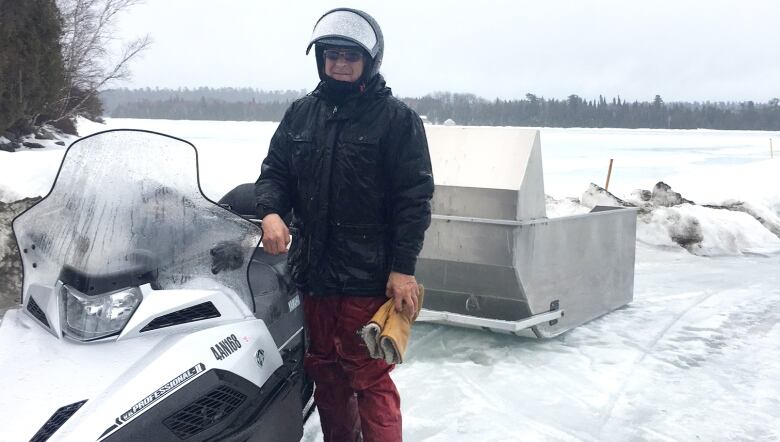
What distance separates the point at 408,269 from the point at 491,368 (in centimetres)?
222

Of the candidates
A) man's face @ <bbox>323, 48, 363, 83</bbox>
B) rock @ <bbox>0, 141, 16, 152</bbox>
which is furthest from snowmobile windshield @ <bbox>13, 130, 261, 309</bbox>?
rock @ <bbox>0, 141, 16, 152</bbox>

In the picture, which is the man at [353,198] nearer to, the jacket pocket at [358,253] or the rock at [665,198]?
the jacket pocket at [358,253]

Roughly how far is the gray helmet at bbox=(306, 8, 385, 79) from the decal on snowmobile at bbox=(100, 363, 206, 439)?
118 centimetres

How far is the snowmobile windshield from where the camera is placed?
6.98 feet

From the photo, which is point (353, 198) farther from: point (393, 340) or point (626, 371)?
point (626, 371)

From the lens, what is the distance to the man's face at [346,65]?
2.50 meters

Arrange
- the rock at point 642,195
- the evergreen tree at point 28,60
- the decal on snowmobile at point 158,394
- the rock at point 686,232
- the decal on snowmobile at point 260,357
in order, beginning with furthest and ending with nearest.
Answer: the evergreen tree at point 28,60, the rock at point 642,195, the rock at point 686,232, the decal on snowmobile at point 260,357, the decal on snowmobile at point 158,394

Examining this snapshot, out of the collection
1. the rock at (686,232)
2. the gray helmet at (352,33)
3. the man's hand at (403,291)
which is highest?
the gray helmet at (352,33)

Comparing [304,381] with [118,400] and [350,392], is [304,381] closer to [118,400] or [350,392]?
[350,392]

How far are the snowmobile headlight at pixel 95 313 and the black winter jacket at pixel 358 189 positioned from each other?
0.70 meters

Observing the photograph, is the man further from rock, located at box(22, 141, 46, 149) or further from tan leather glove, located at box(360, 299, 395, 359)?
rock, located at box(22, 141, 46, 149)

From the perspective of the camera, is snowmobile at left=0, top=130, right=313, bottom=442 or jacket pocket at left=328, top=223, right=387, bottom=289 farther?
jacket pocket at left=328, top=223, right=387, bottom=289

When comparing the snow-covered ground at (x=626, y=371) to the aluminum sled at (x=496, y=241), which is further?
the aluminum sled at (x=496, y=241)

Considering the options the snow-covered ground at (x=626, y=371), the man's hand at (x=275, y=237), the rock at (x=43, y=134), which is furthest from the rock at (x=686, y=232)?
the rock at (x=43, y=134)
